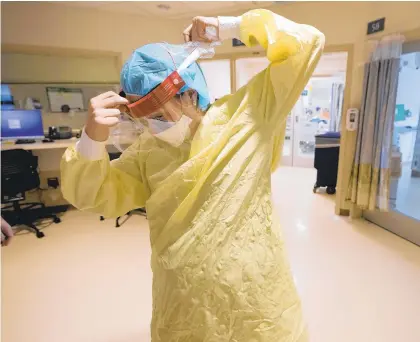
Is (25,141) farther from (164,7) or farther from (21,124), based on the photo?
(164,7)

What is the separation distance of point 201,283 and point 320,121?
5787mm

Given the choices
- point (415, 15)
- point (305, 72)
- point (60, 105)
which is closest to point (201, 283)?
point (305, 72)

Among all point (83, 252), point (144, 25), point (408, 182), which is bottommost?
point (83, 252)

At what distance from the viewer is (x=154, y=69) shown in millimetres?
686

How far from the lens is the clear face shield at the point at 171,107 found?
660mm

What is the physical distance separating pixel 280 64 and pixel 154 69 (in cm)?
30

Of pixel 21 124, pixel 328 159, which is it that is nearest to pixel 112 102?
pixel 21 124

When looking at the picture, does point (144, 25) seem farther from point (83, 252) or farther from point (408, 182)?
point (408, 182)

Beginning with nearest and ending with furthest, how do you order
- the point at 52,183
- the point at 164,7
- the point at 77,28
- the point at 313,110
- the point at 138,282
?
the point at 138,282
the point at 164,7
the point at 77,28
the point at 52,183
the point at 313,110

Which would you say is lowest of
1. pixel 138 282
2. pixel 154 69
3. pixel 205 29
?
pixel 138 282

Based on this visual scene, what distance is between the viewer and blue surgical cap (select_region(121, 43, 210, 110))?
2.23ft

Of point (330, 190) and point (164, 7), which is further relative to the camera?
point (330, 190)

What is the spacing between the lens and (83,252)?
2.71 m

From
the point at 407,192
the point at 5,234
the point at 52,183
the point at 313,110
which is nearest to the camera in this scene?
the point at 5,234
